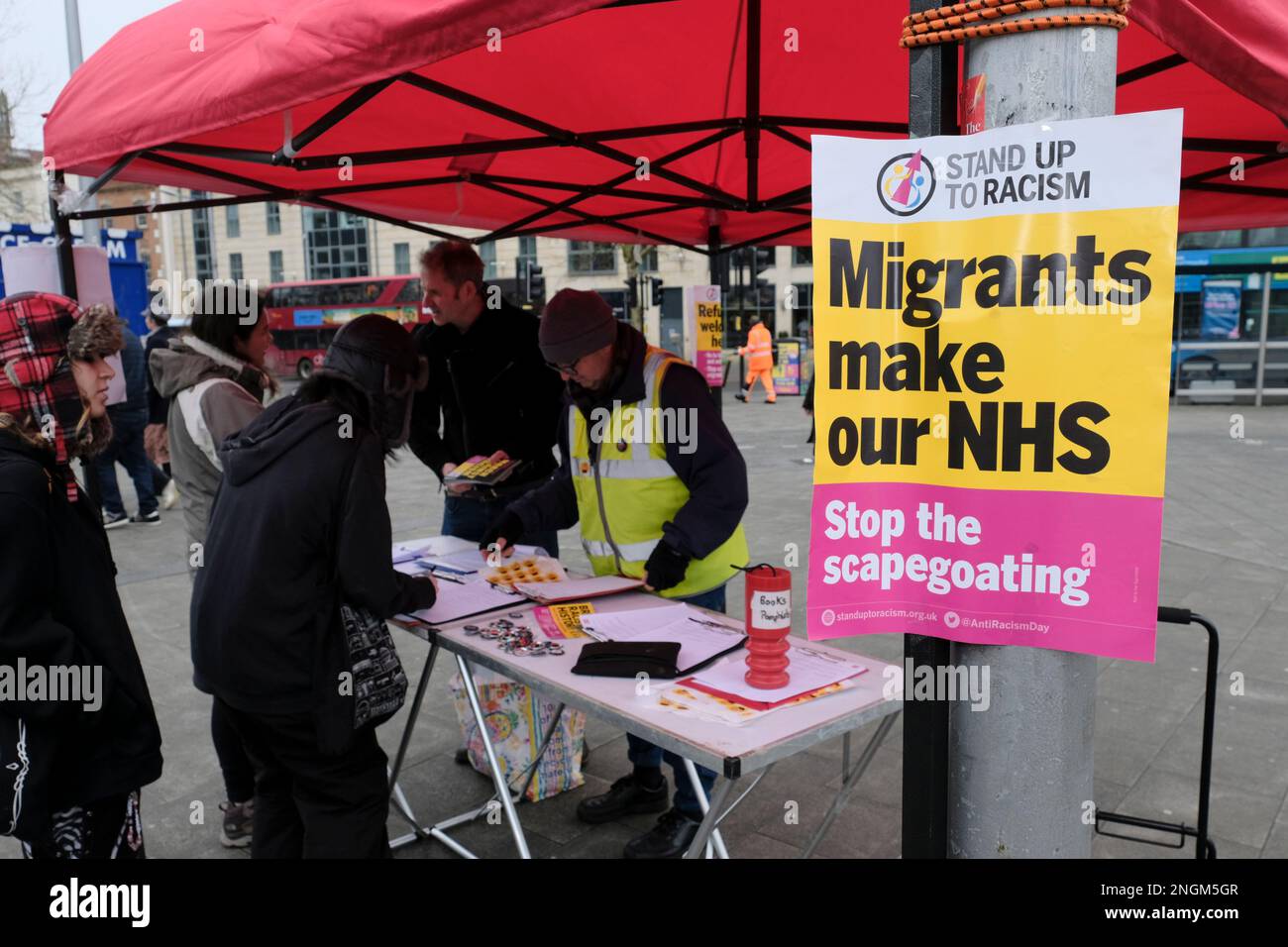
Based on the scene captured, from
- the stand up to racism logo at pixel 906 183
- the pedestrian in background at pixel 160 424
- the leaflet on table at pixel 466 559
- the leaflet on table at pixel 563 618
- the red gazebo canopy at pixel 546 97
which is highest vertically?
the red gazebo canopy at pixel 546 97

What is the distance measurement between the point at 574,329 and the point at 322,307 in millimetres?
31092

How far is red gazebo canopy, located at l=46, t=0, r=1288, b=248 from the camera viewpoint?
78.0 inches

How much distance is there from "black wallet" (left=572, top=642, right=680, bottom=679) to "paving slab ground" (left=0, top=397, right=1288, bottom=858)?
915 millimetres

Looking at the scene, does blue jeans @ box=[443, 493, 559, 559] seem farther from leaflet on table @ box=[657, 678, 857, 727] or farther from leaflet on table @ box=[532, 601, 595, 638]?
leaflet on table @ box=[657, 678, 857, 727]

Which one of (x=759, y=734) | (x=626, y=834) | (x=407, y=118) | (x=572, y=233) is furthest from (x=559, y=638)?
(x=572, y=233)

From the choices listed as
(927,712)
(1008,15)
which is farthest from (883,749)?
(1008,15)

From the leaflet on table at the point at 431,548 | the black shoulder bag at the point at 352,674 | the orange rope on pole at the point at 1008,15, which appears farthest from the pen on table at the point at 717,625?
the orange rope on pole at the point at 1008,15

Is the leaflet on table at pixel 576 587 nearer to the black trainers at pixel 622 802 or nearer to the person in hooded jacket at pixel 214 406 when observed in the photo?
the black trainers at pixel 622 802

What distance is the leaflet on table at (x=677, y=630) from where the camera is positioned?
2668 millimetres

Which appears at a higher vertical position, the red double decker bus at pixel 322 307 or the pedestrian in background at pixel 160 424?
the red double decker bus at pixel 322 307

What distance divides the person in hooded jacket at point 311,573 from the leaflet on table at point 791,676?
0.93m

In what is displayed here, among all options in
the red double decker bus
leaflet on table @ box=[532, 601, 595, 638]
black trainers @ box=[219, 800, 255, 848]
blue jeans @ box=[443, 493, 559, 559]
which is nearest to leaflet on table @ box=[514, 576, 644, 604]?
leaflet on table @ box=[532, 601, 595, 638]

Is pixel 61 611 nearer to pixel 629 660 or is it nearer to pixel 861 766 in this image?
pixel 629 660
